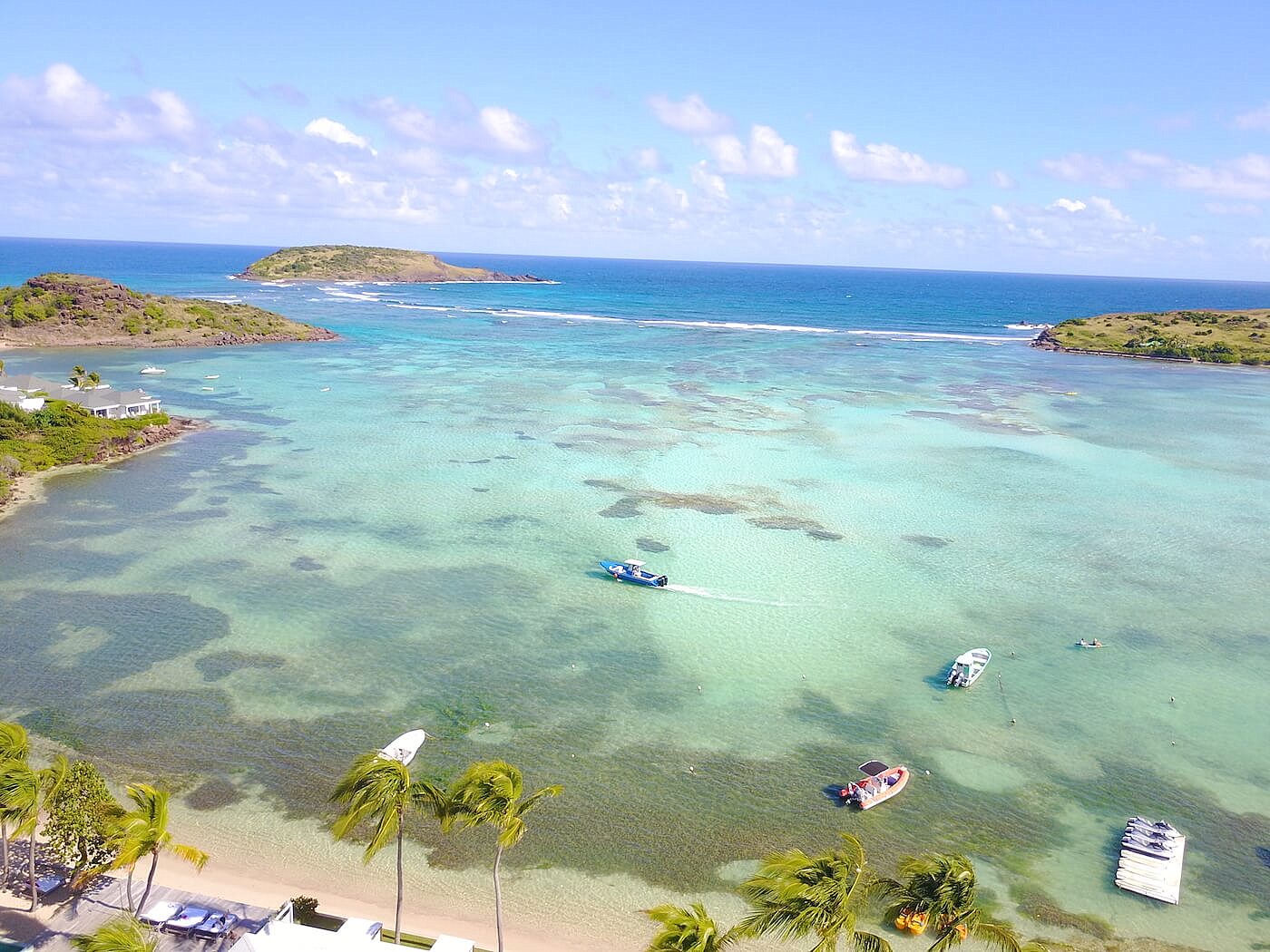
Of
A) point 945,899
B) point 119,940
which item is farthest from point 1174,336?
point 119,940

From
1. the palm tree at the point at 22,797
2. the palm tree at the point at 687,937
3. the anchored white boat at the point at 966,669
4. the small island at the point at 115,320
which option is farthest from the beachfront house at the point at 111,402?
the palm tree at the point at 687,937

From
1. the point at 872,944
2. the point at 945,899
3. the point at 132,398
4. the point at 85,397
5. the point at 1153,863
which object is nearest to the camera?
the point at 872,944

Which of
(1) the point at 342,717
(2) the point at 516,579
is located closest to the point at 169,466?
(2) the point at 516,579

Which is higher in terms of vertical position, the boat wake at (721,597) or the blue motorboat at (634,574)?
the blue motorboat at (634,574)

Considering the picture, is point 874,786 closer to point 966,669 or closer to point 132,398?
point 966,669

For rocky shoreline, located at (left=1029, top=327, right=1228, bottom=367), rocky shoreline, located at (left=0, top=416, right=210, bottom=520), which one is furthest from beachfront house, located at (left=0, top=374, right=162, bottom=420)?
rocky shoreline, located at (left=1029, top=327, right=1228, bottom=367)

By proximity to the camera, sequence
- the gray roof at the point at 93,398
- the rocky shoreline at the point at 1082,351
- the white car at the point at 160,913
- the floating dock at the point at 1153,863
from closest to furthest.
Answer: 1. the white car at the point at 160,913
2. the floating dock at the point at 1153,863
3. the gray roof at the point at 93,398
4. the rocky shoreline at the point at 1082,351

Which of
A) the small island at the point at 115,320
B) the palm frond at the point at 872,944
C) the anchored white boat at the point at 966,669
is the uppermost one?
the small island at the point at 115,320

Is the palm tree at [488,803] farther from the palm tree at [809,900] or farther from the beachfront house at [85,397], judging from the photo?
Result: the beachfront house at [85,397]
